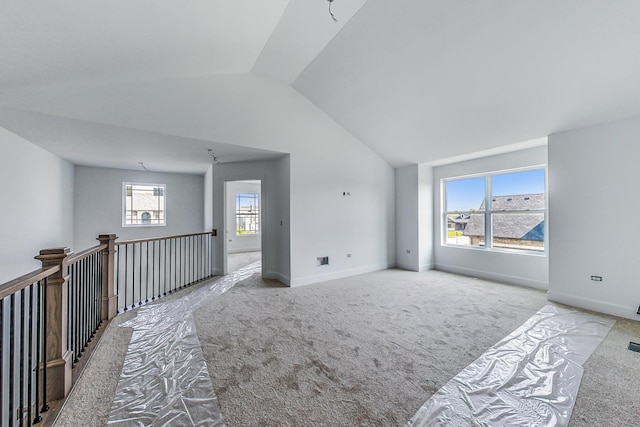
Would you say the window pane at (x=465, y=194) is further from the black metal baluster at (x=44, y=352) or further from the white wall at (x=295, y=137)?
the black metal baluster at (x=44, y=352)

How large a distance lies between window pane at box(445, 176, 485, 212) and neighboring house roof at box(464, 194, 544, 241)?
175mm

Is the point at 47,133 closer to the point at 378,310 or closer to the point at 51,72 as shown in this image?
the point at 51,72

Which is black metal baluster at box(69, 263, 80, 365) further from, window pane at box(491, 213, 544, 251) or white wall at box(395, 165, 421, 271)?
window pane at box(491, 213, 544, 251)

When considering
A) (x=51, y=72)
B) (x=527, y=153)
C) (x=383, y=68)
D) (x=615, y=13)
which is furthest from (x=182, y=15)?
(x=527, y=153)

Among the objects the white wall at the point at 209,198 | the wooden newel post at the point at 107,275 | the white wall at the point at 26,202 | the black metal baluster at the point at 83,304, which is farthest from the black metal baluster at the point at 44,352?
the white wall at the point at 209,198

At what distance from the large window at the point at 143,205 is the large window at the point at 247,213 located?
7.87 ft

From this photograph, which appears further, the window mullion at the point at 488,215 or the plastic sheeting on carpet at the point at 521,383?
the window mullion at the point at 488,215

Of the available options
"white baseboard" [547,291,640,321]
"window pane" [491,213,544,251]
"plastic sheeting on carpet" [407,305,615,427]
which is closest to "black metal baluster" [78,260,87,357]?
"plastic sheeting on carpet" [407,305,615,427]

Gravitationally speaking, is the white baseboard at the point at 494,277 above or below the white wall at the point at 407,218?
below

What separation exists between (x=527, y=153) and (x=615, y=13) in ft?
9.00

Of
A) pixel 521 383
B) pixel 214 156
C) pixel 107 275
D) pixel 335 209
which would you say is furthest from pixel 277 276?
pixel 521 383

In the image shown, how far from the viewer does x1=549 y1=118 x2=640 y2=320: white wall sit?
3305mm

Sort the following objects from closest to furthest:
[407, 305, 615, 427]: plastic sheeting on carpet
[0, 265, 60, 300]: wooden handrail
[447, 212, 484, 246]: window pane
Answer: [0, 265, 60, 300]: wooden handrail < [407, 305, 615, 427]: plastic sheeting on carpet < [447, 212, 484, 246]: window pane

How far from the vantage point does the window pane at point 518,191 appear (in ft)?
15.4
